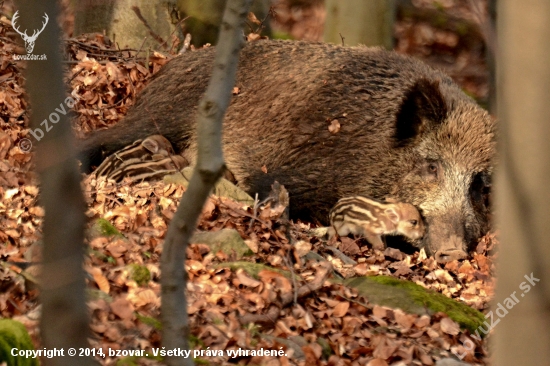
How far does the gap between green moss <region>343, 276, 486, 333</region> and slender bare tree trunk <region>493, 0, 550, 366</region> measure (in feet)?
9.05

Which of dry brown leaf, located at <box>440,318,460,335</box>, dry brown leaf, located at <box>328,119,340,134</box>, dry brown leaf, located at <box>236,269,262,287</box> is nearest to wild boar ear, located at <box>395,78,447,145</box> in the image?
dry brown leaf, located at <box>328,119,340,134</box>

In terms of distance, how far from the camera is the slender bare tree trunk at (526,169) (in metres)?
2.19

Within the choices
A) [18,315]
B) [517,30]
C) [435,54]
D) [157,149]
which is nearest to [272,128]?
[157,149]

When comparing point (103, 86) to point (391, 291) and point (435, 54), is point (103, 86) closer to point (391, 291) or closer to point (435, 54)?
point (391, 291)

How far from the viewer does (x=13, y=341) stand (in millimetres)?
3291

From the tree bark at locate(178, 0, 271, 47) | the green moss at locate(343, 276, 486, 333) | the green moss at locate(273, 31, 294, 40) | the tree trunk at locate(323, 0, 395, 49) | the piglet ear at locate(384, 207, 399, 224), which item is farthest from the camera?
the green moss at locate(273, 31, 294, 40)

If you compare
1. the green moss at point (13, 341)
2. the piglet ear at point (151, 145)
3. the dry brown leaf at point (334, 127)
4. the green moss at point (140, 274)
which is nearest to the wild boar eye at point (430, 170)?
the dry brown leaf at point (334, 127)

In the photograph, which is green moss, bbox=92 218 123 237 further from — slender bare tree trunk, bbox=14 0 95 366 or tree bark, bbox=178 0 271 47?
tree bark, bbox=178 0 271 47

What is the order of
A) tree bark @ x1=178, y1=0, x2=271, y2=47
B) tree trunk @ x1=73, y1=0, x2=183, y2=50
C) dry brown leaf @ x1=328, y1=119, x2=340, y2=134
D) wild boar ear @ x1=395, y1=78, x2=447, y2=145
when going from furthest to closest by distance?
tree bark @ x1=178, y1=0, x2=271, y2=47 → tree trunk @ x1=73, y1=0, x2=183, y2=50 → dry brown leaf @ x1=328, y1=119, x2=340, y2=134 → wild boar ear @ x1=395, y1=78, x2=447, y2=145

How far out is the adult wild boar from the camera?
759cm

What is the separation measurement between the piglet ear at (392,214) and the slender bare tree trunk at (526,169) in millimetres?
4550

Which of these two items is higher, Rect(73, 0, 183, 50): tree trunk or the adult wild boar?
Rect(73, 0, 183, 50): tree trunk

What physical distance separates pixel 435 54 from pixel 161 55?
23.0 ft

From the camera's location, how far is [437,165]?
25.1ft
